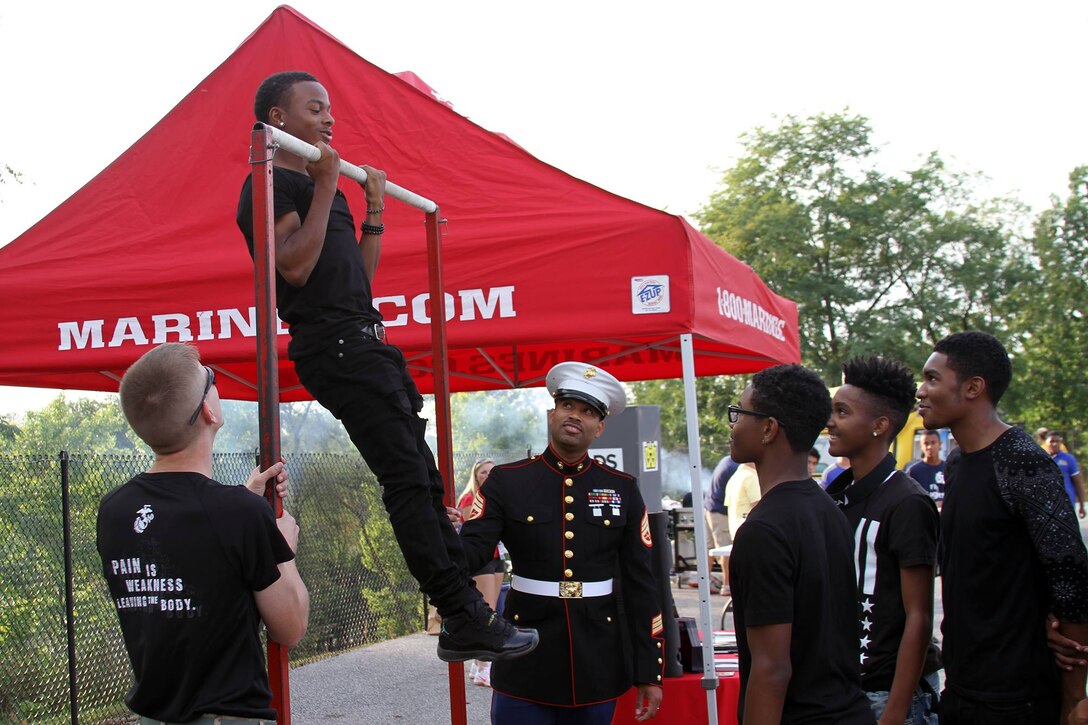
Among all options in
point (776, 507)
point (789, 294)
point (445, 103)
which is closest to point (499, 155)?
point (445, 103)

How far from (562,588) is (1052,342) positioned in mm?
34673

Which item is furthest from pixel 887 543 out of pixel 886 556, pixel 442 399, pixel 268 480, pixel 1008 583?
pixel 268 480

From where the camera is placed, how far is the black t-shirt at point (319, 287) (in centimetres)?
307

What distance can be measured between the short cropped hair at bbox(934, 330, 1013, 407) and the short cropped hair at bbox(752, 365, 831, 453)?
0.63 m

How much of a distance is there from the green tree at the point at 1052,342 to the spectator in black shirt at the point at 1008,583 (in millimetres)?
33066

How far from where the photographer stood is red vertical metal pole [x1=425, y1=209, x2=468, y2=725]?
390 cm

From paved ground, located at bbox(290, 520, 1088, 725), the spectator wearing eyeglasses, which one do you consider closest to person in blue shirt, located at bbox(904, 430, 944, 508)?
paved ground, located at bbox(290, 520, 1088, 725)

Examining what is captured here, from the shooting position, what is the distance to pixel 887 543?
326 centimetres

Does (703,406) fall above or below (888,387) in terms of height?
above

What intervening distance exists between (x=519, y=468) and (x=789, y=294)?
2954cm

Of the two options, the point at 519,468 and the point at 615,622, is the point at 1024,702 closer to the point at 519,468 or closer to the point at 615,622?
the point at 615,622

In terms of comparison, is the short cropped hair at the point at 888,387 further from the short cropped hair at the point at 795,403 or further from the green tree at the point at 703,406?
the green tree at the point at 703,406

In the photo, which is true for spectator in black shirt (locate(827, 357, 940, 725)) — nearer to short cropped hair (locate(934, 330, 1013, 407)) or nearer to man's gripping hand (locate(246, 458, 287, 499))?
short cropped hair (locate(934, 330, 1013, 407))

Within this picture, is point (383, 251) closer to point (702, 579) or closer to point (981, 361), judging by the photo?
point (702, 579)
